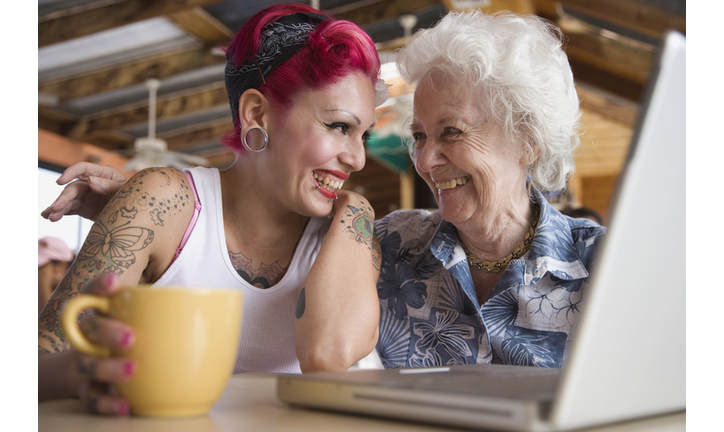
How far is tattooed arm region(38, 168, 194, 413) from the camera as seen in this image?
0.50 metres

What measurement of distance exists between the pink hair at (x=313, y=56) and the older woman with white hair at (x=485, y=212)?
181mm

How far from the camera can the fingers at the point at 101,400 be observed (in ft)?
1.68

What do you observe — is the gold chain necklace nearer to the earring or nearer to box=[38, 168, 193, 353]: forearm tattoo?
the earring

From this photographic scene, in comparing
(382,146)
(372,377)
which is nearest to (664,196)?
(372,377)

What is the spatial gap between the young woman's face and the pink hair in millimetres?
22

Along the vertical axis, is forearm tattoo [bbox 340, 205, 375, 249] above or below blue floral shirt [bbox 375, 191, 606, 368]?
above

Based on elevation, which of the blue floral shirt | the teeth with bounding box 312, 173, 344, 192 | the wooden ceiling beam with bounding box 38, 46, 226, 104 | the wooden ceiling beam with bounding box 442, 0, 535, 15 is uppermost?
the wooden ceiling beam with bounding box 442, 0, 535, 15

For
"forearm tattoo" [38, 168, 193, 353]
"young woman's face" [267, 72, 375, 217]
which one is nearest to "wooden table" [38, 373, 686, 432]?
"forearm tattoo" [38, 168, 193, 353]

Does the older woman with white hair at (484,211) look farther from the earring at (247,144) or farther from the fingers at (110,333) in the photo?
the fingers at (110,333)

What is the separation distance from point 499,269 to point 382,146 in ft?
14.4

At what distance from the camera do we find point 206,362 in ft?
1.66

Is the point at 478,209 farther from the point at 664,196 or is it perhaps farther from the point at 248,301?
the point at 664,196

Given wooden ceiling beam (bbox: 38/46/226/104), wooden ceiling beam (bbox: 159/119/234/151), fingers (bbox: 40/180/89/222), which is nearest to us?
fingers (bbox: 40/180/89/222)

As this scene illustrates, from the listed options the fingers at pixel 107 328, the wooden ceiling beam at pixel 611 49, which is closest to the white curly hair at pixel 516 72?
the fingers at pixel 107 328
